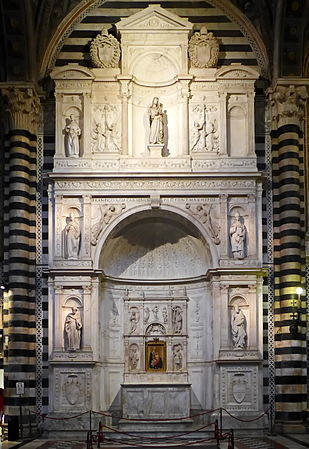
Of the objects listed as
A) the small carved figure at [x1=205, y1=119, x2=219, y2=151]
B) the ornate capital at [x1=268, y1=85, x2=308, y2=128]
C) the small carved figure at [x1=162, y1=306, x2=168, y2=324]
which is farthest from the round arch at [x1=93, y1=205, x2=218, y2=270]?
the ornate capital at [x1=268, y1=85, x2=308, y2=128]

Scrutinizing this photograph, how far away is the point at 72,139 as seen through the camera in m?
28.7

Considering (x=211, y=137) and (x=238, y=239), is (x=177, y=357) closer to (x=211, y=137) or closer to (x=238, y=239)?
(x=238, y=239)

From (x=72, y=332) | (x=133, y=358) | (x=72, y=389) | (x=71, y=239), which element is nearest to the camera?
(x=72, y=389)

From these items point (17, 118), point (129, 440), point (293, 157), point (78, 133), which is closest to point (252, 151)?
point (293, 157)

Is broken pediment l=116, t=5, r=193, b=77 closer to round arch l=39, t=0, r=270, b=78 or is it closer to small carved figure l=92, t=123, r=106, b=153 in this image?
round arch l=39, t=0, r=270, b=78

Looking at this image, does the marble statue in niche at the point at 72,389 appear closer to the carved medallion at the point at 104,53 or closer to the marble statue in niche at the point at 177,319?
the marble statue in niche at the point at 177,319

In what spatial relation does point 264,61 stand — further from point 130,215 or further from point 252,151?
point 130,215

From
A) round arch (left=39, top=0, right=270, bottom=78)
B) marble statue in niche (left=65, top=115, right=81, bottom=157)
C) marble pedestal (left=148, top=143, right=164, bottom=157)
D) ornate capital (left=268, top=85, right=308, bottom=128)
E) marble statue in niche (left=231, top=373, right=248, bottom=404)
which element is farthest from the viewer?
round arch (left=39, top=0, right=270, bottom=78)

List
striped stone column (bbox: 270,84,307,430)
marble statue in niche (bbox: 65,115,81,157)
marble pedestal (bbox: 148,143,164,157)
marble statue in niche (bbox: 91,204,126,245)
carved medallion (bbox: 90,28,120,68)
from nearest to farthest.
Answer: striped stone column (bbox: 270,84,307,430) < marble statue in niche (bbox: 91,204,126,245) < marble statue in niche (bbox: 65,115,81,157) < marble pedestal (bbox: 148,143,164,157) < carved medallion (bbox: 90,28,120,68)

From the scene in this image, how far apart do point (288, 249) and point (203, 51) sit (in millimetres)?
6979

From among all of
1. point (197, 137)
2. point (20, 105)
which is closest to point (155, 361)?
point (197, 137)

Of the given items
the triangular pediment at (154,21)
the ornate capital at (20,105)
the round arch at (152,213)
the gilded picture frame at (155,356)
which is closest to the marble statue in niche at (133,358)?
the gilded picture frame at (155,356)

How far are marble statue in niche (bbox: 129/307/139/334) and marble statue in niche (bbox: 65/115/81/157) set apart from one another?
17.4ft

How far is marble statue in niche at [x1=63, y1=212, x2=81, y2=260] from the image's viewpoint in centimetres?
2809
